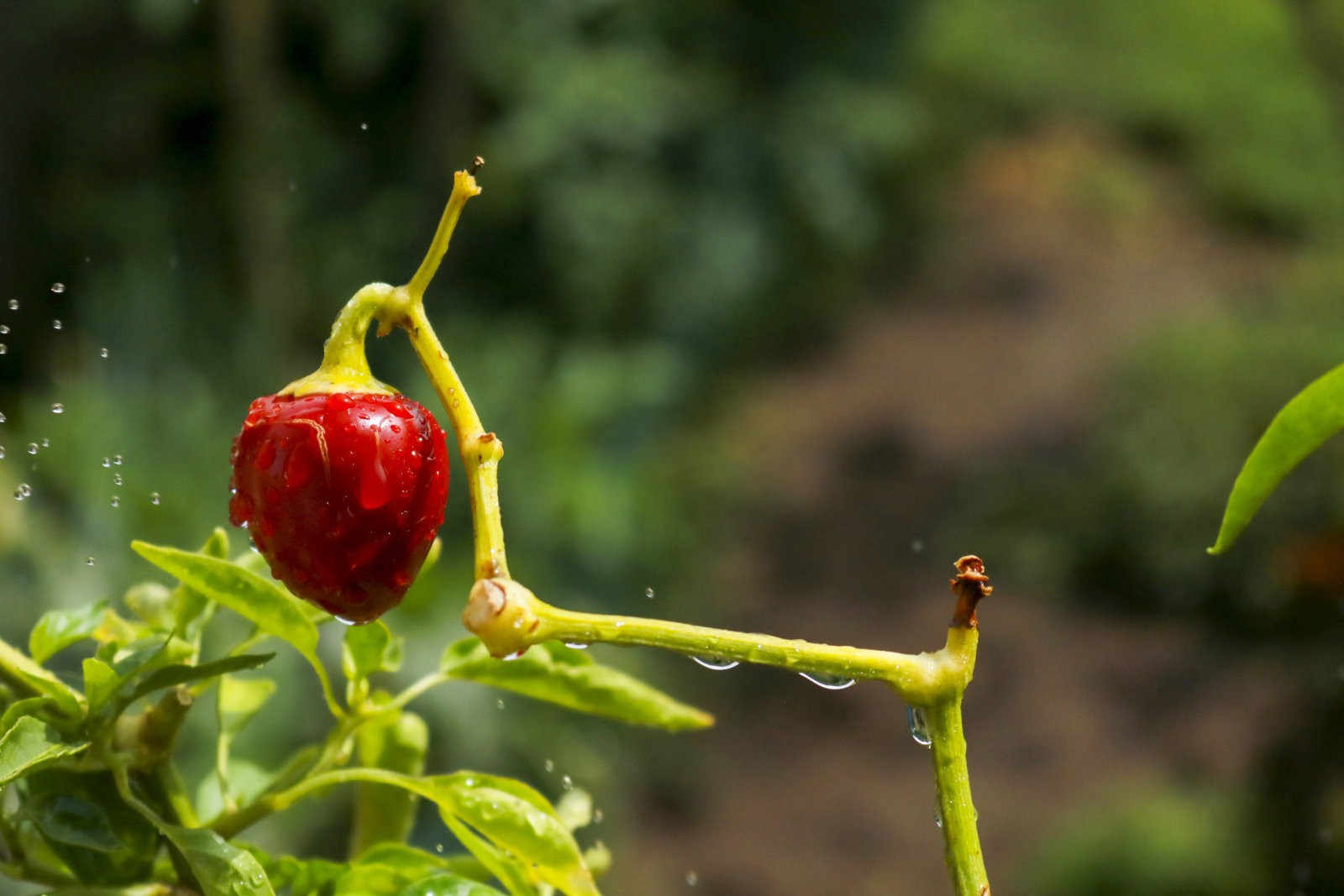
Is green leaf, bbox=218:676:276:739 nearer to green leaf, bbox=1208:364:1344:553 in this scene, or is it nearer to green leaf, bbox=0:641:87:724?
green leaf, bbox=0:641:87:724

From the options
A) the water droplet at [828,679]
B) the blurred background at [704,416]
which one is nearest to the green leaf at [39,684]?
the water droplet at [828,679]

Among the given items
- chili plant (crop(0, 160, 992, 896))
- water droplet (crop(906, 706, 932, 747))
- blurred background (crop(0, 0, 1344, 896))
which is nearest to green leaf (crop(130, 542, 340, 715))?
chili plant (crop(0, 160, 992, 896))

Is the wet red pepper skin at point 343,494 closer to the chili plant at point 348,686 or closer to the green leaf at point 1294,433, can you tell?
the chili plant at point 348,686

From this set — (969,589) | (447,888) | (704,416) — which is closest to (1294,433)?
(969,589)

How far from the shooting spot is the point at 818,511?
4.00 meters

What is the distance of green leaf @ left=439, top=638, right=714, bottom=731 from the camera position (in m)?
0.32

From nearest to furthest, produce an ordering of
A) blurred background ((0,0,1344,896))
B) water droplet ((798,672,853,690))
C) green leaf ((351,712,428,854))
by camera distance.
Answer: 1. water droplet ((798,672,853,690))
2. green leaf ((351,712,428,854))
3. blurred background ((0,0,1344,896))

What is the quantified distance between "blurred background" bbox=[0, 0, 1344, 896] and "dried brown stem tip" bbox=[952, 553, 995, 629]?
4.41 ft

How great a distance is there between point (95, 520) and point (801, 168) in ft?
6.17

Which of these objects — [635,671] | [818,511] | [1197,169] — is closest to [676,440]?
[818,511]

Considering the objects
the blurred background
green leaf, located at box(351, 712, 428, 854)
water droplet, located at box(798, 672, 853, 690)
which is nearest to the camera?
water droplet, located at box(798, 672, 853, 690)

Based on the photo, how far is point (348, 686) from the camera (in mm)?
305

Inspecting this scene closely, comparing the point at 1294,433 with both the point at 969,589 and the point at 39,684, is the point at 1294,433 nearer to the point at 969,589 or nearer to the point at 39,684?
the point at 969,589

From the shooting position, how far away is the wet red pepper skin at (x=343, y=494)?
11.9 inches
